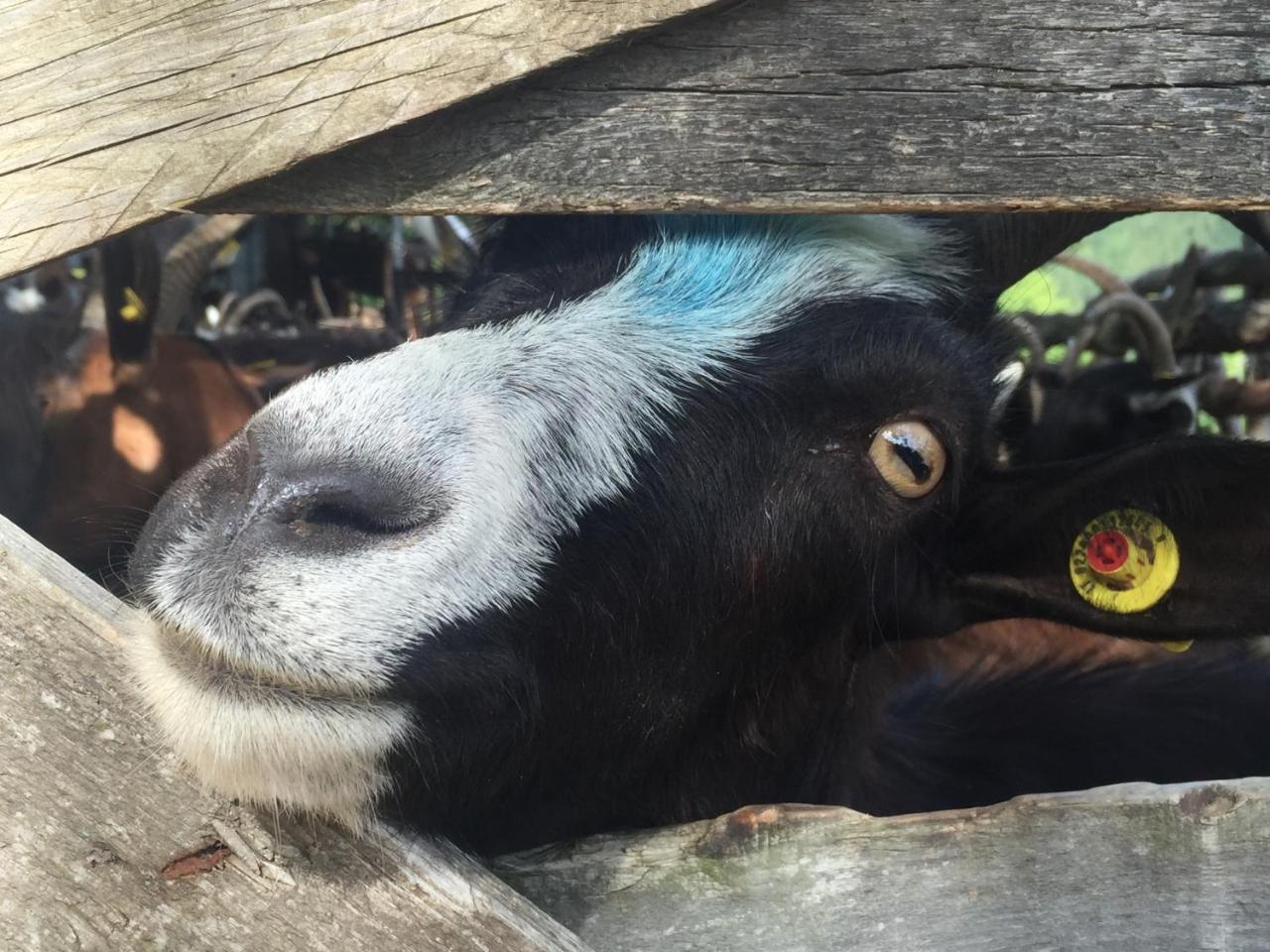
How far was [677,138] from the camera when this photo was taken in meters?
1.69

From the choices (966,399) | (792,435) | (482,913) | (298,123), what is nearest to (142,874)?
(482,913)

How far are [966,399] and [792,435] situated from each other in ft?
1.30

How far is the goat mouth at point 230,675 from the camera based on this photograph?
5.34 ft

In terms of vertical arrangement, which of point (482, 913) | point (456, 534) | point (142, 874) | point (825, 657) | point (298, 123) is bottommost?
point (825, 657)

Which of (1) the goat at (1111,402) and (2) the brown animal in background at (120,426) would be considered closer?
(1) the goat at (1111,402)

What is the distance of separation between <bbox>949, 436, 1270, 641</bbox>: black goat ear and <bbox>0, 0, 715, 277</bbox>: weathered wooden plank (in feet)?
4.20

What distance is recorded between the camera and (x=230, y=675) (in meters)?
1.66

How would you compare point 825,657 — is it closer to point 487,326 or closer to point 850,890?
point 850,890

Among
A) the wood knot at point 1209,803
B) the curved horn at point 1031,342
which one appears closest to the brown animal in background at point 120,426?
the curved horn at point 1031,342

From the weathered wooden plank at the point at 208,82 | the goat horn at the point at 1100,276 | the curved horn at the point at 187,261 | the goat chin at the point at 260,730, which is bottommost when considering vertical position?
the goat horn at the point at 1100,276

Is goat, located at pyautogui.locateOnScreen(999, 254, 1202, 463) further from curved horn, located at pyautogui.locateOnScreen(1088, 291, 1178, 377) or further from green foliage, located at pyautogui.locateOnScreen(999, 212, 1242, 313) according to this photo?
green foliage, located at pyautogui.locateOnScreen(999, 212, 1242, 313)

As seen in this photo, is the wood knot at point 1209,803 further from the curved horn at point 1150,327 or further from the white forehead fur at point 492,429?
the curved horn at point 1150,327

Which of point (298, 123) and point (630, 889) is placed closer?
point (298, 123)

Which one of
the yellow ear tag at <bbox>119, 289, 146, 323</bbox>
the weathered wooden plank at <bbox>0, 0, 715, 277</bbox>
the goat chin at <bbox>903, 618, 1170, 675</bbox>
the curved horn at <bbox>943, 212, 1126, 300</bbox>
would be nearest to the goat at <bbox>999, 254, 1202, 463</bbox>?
the goat chin at <bbox>903, 618, 1170, 675</bbox>
